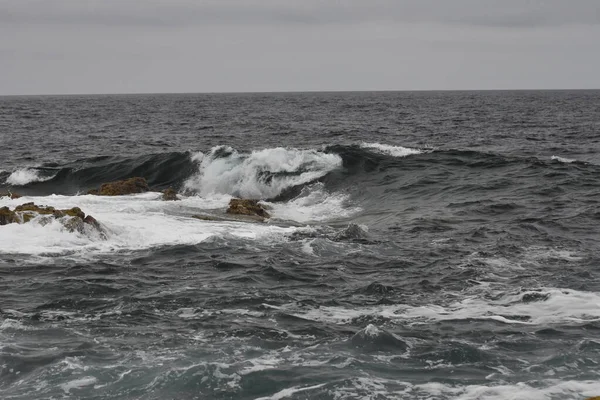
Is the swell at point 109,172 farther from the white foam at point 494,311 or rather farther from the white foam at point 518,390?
the white foam at point 518,390

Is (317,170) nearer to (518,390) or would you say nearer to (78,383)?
(78,383)

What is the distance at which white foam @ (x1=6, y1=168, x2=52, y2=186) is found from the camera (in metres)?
33.7

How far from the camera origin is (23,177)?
3422cm

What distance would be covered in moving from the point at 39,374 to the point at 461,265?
9.89 meters

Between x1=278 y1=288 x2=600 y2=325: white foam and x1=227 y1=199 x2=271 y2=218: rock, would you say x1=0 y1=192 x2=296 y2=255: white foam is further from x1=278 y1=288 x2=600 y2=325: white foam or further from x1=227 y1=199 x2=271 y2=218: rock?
x1=278 y1=288 x2=600 y2=325: white foam

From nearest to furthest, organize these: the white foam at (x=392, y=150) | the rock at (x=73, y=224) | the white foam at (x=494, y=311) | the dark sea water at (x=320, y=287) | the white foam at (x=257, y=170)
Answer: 1. the dark sea water at (x=320, y=287)
2. the white foam at (x=494, y=311)
3. the rock at (x=73, y=224)
4. the white foam at (x=257, y=170)
5. the white foam at (x=392, y=150)

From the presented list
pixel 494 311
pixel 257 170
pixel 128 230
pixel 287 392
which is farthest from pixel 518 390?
pixel 257 170

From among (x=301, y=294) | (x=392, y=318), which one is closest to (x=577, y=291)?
(x=392, y=318)

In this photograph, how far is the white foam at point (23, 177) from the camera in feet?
111

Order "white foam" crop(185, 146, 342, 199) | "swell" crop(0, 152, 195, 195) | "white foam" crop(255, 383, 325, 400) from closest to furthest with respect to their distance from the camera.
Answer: "white foam" crop(255, 383, 325, 400) < "white foam" crop(185, 146, 342, 199) < "swell" crop(0, 152, 195, 195)

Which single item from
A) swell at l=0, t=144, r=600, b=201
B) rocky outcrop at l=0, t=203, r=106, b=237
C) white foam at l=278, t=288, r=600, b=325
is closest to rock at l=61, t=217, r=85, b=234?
rocky outcrop at l=0, t=203, r=106, b=237

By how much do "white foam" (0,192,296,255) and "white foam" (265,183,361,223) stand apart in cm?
277

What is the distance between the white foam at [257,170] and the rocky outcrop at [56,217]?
37.8 feet

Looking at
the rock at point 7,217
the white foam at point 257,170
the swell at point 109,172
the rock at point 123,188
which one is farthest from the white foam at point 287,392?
the swell at point 109,172
